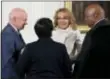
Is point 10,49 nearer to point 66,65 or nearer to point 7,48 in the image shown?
point 7,48

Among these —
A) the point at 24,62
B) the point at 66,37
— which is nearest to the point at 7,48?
the point at 24,62

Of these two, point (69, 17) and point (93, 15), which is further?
point (69, 17)

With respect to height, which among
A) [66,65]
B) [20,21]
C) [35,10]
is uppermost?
[20,21]

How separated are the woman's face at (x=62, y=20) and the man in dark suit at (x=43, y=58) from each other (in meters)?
0.60

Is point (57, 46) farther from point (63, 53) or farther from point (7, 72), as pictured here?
point (7, 72)

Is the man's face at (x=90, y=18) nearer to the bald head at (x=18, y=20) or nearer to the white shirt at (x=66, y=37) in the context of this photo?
the white shirt at (x=66, y=37)

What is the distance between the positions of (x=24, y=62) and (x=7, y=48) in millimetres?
322

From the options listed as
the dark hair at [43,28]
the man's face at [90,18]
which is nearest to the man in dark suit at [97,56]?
the dark hair at [43,28]

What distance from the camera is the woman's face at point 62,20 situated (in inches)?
126

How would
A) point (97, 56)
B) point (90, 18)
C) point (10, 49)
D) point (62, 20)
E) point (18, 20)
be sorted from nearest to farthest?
1. point (97, 56)
2. point (10, 49)
3. point (90, 18)
4. point (18, 20)
5. point (62, 20)

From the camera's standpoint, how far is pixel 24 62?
2555 millimetres

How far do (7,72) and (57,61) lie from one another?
1.58 ft

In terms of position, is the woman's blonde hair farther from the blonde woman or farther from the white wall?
the white wall

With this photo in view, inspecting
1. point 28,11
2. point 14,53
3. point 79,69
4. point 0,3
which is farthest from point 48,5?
point 79,69
